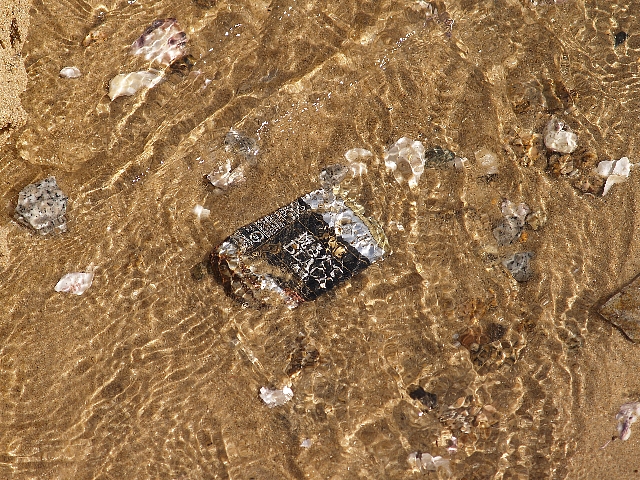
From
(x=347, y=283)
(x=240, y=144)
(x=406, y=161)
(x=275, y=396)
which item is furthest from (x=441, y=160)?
(x=275, y=396)

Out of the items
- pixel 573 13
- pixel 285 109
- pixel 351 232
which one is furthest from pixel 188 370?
pixel 573 13

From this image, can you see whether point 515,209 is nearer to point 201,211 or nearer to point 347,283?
point 347,283

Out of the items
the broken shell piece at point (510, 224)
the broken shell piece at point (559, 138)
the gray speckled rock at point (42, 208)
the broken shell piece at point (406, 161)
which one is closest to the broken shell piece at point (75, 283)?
the gray speckled rock at point (42, 208)

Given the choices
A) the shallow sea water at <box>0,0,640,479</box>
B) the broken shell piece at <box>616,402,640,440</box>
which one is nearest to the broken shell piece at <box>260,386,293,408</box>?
the shallow sea water at <box>0,0,640,479</box>

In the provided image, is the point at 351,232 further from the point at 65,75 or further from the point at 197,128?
the point at 65,75

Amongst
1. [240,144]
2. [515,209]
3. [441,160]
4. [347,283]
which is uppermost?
[240,144]
